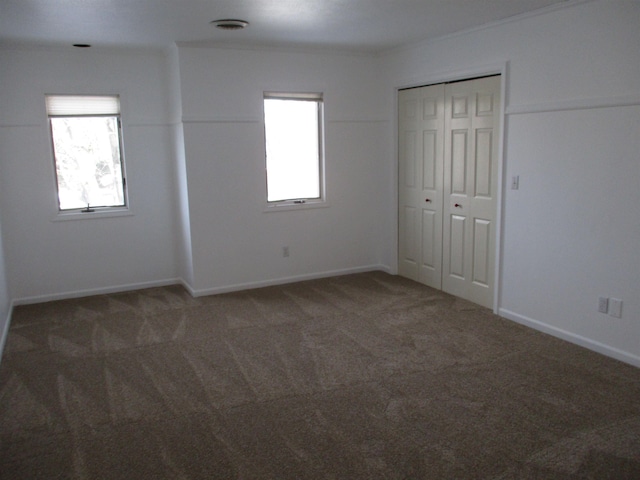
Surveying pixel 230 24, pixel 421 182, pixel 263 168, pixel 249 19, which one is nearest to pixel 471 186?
pixel 421 182

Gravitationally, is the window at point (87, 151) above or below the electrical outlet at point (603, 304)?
above

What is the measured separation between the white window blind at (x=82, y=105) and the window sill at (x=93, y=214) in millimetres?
975

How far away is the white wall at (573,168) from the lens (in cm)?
351

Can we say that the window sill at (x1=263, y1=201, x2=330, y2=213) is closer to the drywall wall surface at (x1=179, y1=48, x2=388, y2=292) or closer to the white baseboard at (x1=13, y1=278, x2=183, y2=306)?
the drywall wall surface at (x1=179, y1=48, x2=388, y2=292)

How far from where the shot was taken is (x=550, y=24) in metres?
3.91

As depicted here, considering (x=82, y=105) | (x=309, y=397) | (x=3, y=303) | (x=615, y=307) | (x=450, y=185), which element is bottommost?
(x=309, y=397)

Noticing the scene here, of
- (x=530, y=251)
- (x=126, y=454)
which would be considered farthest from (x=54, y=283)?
(x=530, y=251)

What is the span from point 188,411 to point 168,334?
4.46 ft

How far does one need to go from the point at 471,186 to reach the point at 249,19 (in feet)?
7.88

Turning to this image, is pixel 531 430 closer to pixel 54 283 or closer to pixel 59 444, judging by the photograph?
pixel 59 444

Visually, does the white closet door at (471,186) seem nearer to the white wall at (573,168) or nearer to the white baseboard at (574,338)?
the white wall at (573,168)

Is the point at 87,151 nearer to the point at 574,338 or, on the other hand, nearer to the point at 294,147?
the point at 294,147

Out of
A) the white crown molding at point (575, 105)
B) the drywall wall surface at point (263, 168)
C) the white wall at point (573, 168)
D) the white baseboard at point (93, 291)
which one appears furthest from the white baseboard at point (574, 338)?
the white baseboard at point (93, 291)

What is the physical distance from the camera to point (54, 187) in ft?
17.2
